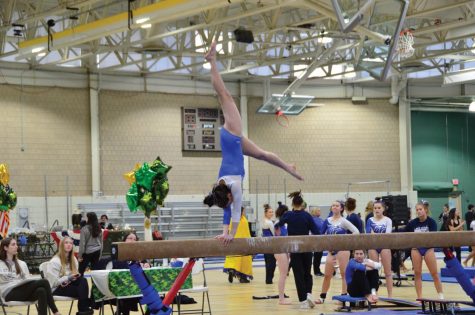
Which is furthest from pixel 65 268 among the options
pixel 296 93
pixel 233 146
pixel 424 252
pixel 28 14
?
pixel 296 93

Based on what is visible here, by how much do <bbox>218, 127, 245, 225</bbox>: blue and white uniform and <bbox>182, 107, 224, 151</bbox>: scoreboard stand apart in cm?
1851

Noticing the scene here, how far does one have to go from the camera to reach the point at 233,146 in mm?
7898

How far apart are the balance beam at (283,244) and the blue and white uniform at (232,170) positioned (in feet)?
1.05

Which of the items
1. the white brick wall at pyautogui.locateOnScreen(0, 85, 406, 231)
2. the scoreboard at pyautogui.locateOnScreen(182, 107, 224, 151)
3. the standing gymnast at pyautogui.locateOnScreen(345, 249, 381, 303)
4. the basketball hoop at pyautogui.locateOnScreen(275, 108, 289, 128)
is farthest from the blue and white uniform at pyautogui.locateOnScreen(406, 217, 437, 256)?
the basketball hoop at pyautogui.locateOnScreen(275, 108, 289, 128)

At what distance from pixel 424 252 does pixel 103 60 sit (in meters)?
15.7

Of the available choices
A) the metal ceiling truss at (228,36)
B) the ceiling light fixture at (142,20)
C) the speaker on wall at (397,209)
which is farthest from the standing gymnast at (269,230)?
the ceiling light fixture at (142,20)

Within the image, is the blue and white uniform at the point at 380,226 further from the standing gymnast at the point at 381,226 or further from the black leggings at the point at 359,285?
the black leggings at the point at 359,285

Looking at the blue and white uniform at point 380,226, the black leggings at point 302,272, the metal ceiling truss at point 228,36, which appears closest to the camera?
the black leggings at point 302,272

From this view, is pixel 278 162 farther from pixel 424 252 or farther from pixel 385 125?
pixel 385 125

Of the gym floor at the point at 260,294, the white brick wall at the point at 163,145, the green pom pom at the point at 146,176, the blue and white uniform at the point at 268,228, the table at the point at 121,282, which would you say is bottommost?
the gym floor at the point at 260,294

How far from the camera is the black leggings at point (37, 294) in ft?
31.9

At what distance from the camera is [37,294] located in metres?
9.75

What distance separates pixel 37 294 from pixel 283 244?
3.25 meters

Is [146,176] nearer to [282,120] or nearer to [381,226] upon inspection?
[381,226]
